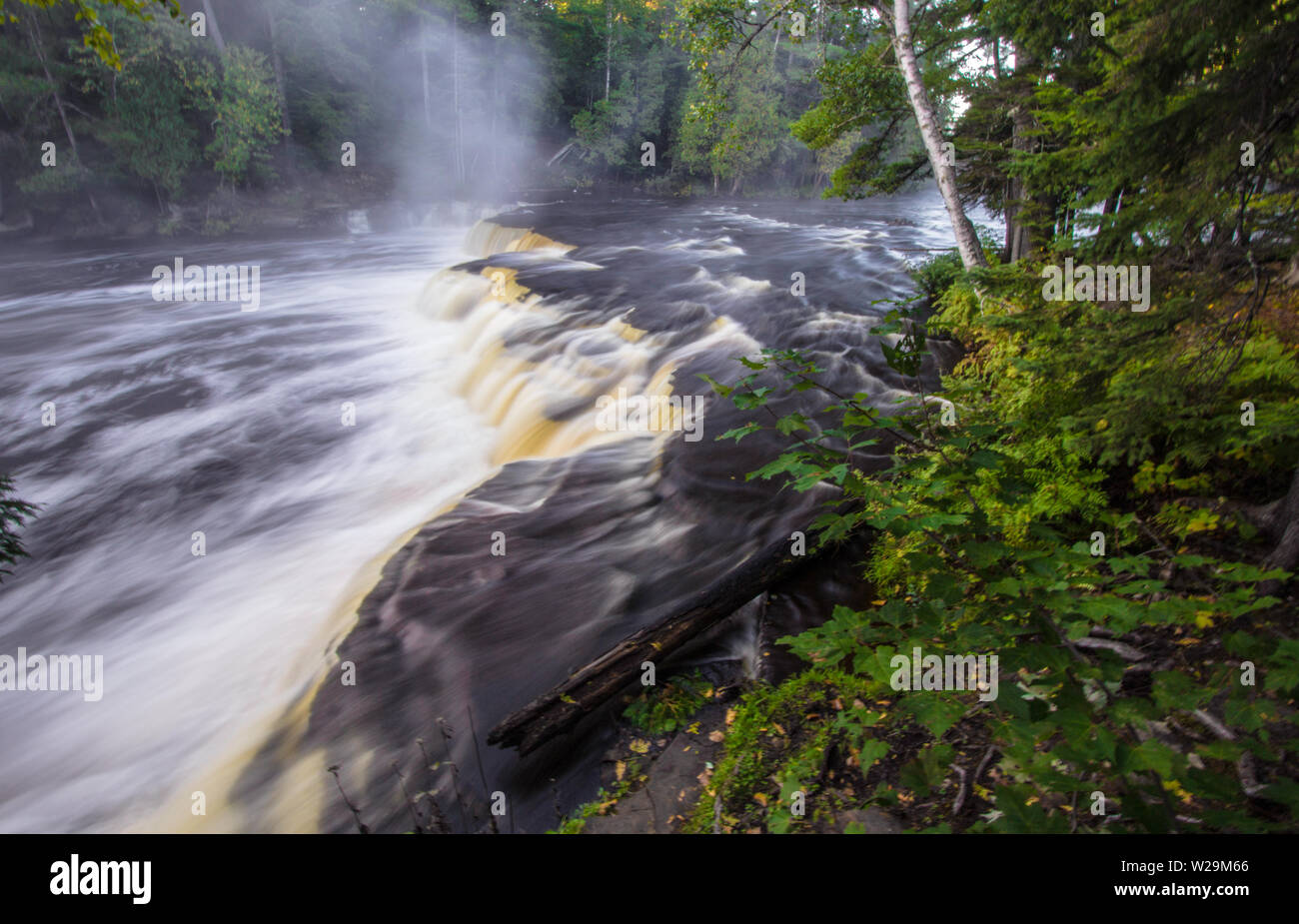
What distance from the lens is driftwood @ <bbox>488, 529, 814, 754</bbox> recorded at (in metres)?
3.86

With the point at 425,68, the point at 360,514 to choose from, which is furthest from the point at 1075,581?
the point at 425,68

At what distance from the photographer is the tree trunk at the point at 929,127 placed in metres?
7.65

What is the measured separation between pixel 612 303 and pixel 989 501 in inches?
360

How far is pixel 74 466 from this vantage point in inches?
346

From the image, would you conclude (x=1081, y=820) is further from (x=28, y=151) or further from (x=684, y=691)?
(x=28, y=151)

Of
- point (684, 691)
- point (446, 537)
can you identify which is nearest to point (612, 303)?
point (446, 537)

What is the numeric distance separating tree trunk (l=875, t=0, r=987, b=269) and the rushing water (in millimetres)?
1804

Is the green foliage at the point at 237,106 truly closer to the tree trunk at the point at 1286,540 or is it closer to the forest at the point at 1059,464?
the forest at the point at 1059,464

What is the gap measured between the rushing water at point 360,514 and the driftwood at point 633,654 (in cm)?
20

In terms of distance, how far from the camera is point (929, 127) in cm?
790

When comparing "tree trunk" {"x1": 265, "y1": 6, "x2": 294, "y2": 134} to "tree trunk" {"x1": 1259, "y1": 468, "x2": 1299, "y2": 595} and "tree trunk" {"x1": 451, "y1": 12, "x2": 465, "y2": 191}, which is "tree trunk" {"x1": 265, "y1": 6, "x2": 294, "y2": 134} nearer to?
→ "tree trunk" {"x1": 451, "y1": 12, "x2": 465, "y2": 191}

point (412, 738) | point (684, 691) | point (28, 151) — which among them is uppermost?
point (28, 151)
